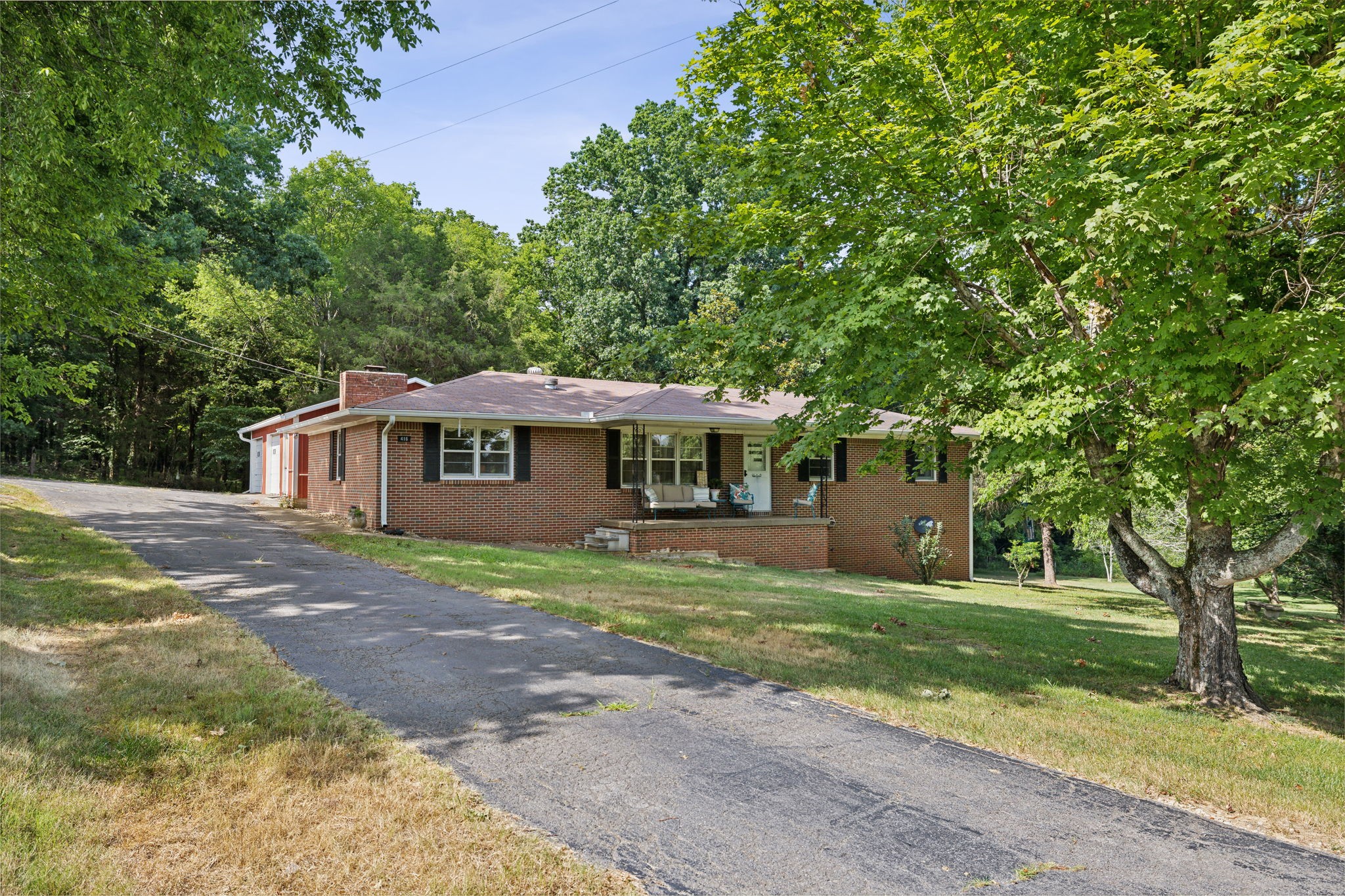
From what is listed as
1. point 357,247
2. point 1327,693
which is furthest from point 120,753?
point 357,247

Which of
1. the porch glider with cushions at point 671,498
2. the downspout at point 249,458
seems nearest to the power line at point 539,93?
the porch glider with cushions at point 671,498

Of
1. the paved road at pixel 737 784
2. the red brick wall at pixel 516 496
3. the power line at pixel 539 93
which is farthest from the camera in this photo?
the red brick wall at pixel 516 496

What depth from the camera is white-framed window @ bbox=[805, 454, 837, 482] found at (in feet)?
64.8

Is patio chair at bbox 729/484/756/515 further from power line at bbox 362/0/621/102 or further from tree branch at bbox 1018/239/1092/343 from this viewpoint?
tree branch at bbox 1018/239/1092/343

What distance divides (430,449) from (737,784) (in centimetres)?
1366

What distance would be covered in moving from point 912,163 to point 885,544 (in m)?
15.0

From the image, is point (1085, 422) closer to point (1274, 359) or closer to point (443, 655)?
point (1274, 359)

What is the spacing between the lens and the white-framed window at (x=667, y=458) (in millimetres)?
18266

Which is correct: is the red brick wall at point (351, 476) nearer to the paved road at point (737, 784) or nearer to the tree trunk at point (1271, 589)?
the paved road at point (737, 784)

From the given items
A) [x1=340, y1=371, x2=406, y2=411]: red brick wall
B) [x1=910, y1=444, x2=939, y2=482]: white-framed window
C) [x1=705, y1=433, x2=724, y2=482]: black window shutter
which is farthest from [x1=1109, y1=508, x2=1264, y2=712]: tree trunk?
[x1=340, y1=371, x2=406, y2=411]: red brick wall

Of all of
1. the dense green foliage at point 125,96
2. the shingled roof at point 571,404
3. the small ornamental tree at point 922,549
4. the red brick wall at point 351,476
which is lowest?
the small ornamental tree at point 922,549

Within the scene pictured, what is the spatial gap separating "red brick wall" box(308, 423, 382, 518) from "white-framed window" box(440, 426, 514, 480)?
1416 millimetres

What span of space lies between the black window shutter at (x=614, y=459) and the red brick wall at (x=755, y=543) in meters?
1.90

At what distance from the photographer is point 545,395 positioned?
18.9 metres
